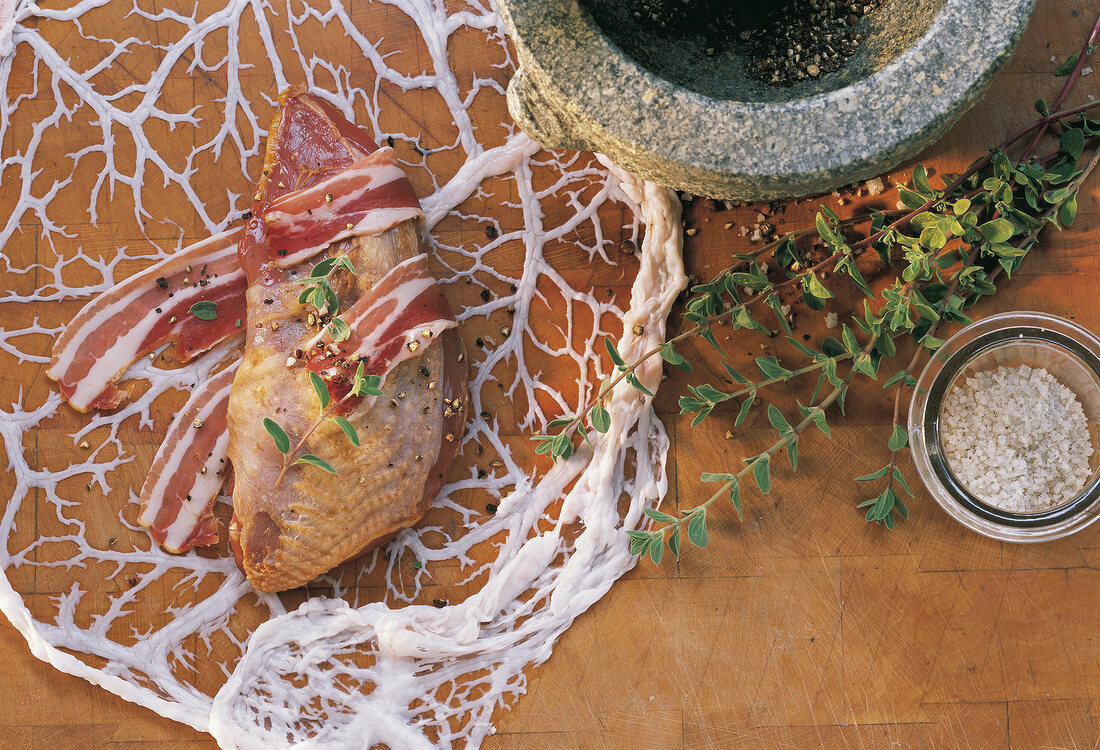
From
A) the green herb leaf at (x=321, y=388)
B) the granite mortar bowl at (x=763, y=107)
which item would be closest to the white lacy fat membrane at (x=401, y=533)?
the green herb leaf at (x=321, y=388)

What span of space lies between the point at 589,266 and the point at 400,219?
0.41 m

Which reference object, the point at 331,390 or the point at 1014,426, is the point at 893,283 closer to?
the point at 1014,426

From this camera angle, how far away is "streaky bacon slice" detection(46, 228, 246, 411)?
177cm

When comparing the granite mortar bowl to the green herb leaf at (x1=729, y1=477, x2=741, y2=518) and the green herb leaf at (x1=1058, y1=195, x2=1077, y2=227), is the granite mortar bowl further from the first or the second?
the green herb leaf at (x1=729, y1=477, x2=741, y2=518)

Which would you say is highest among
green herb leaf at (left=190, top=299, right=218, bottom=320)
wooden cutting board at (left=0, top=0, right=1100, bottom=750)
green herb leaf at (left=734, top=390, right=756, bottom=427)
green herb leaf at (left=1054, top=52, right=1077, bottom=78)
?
green herb leaf at (left=1054, top=52, right=1077, bottom=78)

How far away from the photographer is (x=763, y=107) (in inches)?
48.2

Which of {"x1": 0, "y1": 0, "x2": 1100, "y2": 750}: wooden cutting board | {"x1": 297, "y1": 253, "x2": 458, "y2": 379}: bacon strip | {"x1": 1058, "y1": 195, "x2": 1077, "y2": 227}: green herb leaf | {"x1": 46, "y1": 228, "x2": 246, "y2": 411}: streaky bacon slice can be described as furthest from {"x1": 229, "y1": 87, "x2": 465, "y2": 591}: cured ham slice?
{"x1": 1058, "y1": 195, "x2": 1077, "y2": 227}: green herb leaf

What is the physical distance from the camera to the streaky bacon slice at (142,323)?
5.81 feet

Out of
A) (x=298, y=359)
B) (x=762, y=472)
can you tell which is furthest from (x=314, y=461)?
(x=762, y=472)

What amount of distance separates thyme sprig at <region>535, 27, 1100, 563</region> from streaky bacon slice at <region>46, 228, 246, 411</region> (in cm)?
79

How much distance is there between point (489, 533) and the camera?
5.77 ft

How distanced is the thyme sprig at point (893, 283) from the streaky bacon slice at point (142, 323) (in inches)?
30.9

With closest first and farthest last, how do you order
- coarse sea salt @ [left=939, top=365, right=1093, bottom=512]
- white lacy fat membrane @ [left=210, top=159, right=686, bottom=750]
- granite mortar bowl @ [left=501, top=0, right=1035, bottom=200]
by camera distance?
1. granite mortar bowl @ [left=501, top=0, right=1035, bottom=200]
2. coarse sea salt @ [left=939, top=365, right=1093, bottom=512]
3. white lacy fat membrane @ [left=210, top=159, right=686, bottom=750]

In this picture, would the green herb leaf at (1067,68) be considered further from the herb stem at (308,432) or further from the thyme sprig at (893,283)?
the herb stem at (308,432)
